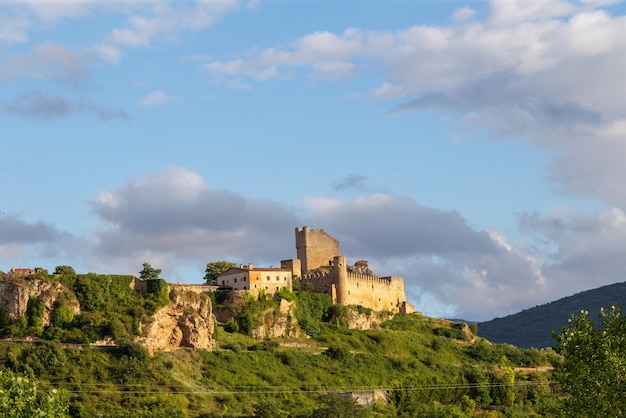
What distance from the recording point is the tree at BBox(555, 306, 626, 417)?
49.2 metres

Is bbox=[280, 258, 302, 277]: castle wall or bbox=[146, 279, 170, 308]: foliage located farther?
bbox=[280, 258, 302, 277]: castle wall

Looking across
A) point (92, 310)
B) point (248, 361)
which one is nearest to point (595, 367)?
point (248, 361)

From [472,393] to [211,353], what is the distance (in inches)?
1036

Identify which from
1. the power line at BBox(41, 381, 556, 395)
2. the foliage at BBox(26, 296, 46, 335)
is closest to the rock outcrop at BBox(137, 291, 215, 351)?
the power line at BBox(41, 381, 556, 395)

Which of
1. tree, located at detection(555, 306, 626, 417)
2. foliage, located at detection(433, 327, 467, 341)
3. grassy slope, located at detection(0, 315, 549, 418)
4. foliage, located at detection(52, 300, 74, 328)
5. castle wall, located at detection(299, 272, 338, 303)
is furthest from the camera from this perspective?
foliage, located at detection(433, 327, 467, 341)

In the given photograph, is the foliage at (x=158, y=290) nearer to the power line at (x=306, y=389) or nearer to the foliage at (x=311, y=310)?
the power line at (x=306, y=389)

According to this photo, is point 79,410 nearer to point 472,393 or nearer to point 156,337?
point 156,337

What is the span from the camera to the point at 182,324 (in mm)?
98625

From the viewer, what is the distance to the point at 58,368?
87.1 metres

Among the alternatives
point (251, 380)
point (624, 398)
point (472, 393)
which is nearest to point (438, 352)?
point (472, 393)

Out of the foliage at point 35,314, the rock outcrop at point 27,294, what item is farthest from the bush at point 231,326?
the foliage at point 35,314

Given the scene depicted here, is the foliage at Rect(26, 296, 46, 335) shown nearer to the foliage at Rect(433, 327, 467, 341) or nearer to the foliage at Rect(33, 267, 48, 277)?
the foliage at Rect(33, 267, 48, 277)

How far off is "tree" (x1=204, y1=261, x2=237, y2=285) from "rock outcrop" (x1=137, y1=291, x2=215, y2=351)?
16213mm

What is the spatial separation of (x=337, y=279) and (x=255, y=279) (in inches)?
482
